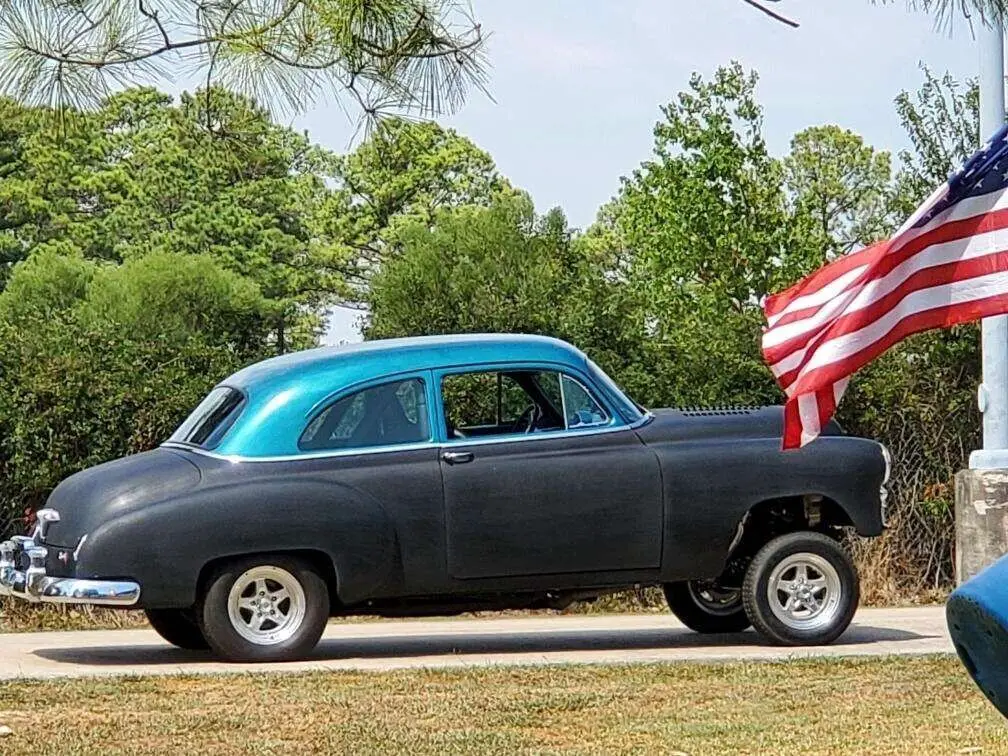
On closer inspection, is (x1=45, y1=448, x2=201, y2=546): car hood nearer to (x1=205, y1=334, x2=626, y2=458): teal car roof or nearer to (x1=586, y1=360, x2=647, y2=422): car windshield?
(x1=205, y1=334, x2=626, y2=458): teal car roof

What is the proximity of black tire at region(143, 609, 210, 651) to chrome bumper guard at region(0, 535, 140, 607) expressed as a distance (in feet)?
2.82

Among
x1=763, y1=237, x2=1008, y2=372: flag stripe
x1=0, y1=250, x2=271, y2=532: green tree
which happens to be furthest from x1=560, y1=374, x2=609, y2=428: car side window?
x1=0, y1=250, x2=271, y2=532: green tree

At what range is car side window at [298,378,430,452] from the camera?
34.8ft

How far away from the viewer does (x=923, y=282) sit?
7867 millimetres

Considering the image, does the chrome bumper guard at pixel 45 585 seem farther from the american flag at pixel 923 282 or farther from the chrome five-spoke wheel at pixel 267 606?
the american flag at pixel 923 282

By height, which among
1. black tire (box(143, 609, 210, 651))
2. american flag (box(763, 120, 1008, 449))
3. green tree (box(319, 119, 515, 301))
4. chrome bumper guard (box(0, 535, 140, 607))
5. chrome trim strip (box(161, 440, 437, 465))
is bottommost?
black tire (box(143, 609, 210, 651))

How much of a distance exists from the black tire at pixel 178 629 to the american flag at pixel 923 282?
14.7 feet

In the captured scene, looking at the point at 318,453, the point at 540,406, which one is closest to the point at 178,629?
the point at 318,453

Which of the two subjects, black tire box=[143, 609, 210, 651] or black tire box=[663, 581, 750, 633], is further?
black tire box=[663, 581, 750, 633]

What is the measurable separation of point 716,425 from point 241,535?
9.27ft

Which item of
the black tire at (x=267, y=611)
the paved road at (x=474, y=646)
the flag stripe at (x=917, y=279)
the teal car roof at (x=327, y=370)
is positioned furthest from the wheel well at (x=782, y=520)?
the flag stripe at (x=917, y=279)

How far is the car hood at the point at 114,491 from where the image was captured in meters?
10.1

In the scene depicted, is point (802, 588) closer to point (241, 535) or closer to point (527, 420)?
point (527, 420)

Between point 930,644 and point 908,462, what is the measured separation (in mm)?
4343
